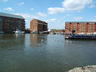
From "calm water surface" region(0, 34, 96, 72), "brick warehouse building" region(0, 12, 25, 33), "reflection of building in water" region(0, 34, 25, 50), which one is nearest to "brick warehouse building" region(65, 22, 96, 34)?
"brick warehouse building" region(0, 12, 25, 33)

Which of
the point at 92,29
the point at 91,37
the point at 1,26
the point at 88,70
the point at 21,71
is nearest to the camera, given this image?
the point at 88,70

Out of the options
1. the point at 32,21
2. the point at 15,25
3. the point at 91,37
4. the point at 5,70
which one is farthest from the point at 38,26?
the point at 5,70

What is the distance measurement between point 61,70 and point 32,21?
133 meters

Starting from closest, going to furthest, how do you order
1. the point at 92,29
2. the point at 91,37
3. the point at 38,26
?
the point at 91,37, the point at 92,29, the point at 38,26

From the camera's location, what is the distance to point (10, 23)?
4139 inches

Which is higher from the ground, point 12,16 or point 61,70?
point 12,16

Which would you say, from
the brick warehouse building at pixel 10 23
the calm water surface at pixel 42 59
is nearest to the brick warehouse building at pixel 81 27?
the brick warehouse building at pixel 10 23

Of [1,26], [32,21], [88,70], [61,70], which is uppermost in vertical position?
[32,21]

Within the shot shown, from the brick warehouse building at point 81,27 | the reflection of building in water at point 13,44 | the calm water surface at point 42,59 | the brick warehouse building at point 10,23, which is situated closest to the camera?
the calm water surface at point 42,59

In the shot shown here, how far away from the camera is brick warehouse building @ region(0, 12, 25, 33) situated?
327 ft

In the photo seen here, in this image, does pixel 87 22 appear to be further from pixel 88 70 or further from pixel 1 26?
pixel 88 70

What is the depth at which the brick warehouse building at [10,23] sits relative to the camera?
99562 millimetres

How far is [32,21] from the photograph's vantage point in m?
137

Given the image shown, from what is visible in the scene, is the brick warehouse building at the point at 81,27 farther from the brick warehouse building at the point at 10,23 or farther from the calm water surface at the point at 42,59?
the calm water surface at the point at 42,59
